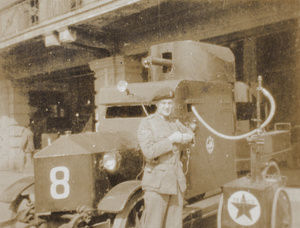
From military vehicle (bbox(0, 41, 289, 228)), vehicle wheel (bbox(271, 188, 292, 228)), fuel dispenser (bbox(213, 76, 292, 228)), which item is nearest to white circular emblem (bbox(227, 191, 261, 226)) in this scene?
fuel dispenser (bbox(213, 76, 292, 228))

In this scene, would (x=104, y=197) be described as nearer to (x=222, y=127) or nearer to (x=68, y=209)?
(x=68, y=209)

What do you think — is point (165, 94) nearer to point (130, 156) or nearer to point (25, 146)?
point (130, 156)

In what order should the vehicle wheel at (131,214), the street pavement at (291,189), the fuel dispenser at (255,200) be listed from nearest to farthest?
the fuel dispenser at (255,200)
the vehicle wheel at (131,214)
the street pavement at (291,189)

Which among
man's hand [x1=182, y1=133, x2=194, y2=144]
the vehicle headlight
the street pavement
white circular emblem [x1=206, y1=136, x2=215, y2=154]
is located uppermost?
man's hand [x1=182, y1=133, x2=194, y2=144]

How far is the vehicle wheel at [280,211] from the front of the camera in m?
3.65

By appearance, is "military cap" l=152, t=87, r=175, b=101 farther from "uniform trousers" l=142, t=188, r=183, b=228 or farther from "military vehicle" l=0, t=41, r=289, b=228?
"uniform trousers" l=142, t=188, r=183, b=228

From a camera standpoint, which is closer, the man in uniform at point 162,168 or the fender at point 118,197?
the man in uniform at point 162,168

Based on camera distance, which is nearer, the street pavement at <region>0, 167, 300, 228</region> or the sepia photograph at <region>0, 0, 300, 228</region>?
the sepia photograph at <region>0, 0, 300, 228</region>

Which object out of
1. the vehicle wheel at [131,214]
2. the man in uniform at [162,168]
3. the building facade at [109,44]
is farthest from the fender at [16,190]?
the man in uniform at [162,168]

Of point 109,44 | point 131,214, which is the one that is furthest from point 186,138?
point 109,44

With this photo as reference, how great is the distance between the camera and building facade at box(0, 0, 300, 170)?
24.4ft

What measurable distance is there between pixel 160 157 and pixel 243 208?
1031mm

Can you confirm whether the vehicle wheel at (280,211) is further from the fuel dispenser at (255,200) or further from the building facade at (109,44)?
the building facade at (109,44)

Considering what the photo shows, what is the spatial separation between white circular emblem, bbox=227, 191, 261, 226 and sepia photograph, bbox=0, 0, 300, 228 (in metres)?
0.01
